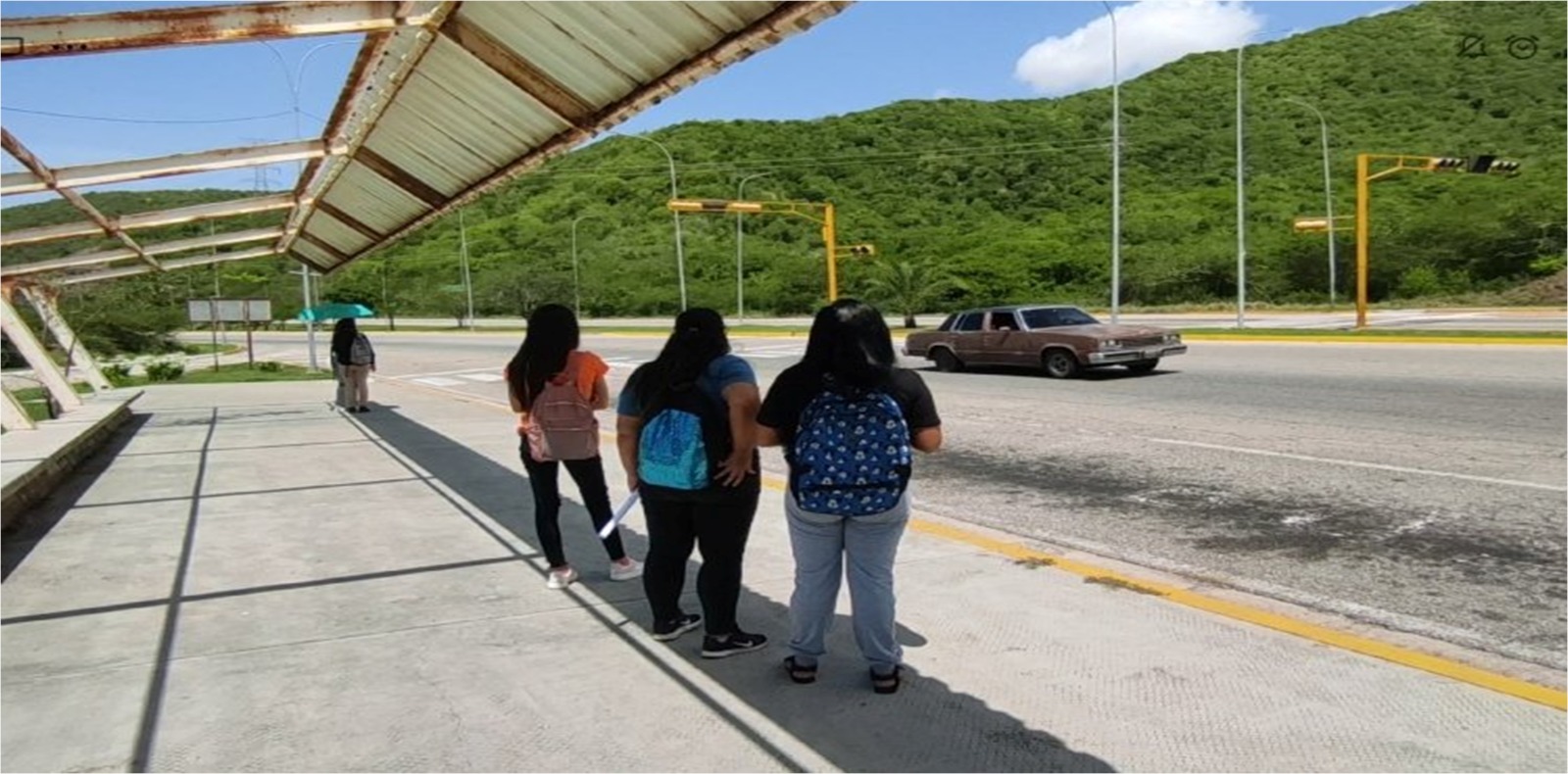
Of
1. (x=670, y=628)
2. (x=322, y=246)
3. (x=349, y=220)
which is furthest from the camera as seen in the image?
(x=322, y=246)

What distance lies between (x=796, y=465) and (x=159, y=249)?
13176 mm

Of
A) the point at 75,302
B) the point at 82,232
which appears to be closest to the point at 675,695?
the point at 82,232

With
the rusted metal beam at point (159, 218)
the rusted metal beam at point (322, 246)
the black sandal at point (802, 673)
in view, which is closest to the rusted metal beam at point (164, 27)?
the black sandal at point (802, 673)

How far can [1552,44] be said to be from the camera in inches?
2650

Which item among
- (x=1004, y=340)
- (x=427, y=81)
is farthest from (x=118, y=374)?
(x=427, y=81)

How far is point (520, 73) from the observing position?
6531 millimetres

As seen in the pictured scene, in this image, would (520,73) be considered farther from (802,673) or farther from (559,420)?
(802,673)

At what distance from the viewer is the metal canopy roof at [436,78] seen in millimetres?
4938

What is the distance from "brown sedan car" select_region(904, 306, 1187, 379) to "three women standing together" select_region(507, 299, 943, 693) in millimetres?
13621

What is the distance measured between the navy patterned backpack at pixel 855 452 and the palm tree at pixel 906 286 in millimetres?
41447

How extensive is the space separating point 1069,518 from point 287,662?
15.8 ft

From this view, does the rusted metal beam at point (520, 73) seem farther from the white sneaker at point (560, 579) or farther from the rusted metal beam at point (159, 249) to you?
the rusted metal beam at point (159, 249)

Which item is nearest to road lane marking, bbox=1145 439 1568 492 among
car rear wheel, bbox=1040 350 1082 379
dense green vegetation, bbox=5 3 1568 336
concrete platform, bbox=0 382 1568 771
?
concrete platform, bbox=0 382 1568 771

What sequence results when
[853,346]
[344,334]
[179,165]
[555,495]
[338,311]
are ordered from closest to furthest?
1. [853,346]
2. [555,495]
3. [179,165]
4. [344,334]
5. [338,311]
